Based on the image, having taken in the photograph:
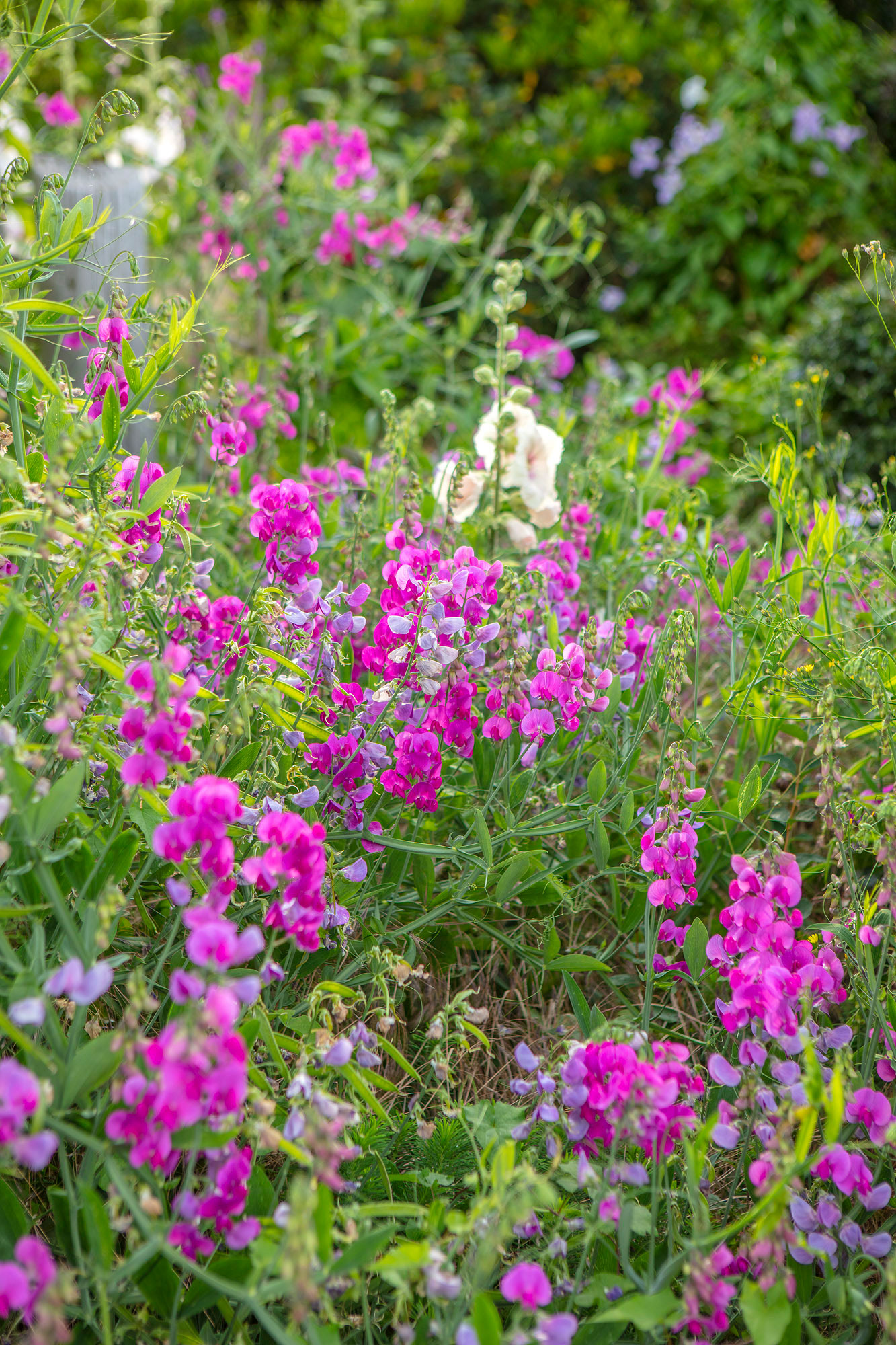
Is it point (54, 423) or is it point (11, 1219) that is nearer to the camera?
point (11, 1219)

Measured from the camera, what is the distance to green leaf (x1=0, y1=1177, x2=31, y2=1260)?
97 cm

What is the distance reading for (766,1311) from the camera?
973 mm

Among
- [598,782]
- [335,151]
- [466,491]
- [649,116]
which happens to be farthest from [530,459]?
[649,116]

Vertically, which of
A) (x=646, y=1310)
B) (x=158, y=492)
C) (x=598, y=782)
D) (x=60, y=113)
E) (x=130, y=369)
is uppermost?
(x=60, y=113)

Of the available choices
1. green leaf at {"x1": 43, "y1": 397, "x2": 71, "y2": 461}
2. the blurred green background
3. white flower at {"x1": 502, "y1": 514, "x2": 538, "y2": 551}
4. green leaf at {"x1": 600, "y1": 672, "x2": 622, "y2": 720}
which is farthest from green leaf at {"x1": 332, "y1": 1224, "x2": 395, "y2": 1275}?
the blurred green background

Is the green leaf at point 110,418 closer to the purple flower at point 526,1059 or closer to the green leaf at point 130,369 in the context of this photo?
the green leaf at point 130,369

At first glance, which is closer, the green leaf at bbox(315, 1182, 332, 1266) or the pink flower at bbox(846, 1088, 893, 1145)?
the green leaf at bbox(315, 1182, 332, 1266)

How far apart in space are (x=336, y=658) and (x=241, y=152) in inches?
108

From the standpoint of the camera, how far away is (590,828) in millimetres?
1452

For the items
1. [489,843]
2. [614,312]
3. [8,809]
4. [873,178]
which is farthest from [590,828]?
[873,178]

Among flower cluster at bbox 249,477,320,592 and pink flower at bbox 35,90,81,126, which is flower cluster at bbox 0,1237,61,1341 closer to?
flower cluster at bbox 249,477,320,592

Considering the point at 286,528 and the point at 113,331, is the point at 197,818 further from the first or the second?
the point at 113,331

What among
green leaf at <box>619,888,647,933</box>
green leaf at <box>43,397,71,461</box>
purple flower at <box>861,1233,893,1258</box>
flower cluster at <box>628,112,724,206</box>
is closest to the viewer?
purple flower at <box>861,1233,893,1258</box>

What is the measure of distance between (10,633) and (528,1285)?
2.61ft
